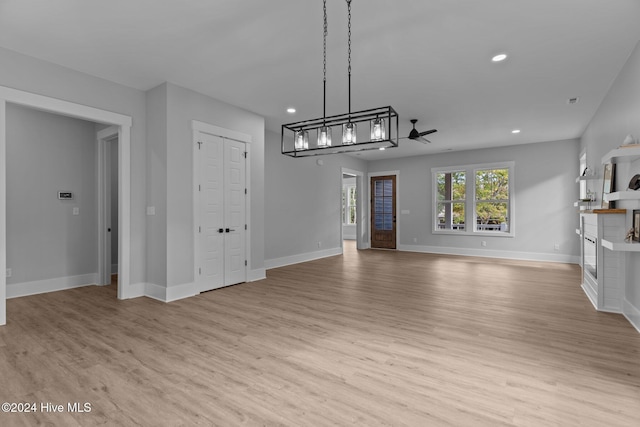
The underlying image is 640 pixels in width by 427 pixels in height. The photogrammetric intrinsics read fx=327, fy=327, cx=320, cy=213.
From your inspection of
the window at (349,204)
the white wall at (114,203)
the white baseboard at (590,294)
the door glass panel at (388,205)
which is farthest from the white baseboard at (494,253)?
the white wall at (114,203)

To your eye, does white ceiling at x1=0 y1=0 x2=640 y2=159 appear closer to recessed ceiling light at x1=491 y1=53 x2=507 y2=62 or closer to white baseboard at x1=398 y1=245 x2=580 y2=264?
recessed ceiling light at x1=491 y1=53 x2=507 y2=62

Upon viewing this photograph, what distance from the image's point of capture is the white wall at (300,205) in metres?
6.73

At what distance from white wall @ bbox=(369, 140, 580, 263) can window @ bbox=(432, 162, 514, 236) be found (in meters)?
0.15

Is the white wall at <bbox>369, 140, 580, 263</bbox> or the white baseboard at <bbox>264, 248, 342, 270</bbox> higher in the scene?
the white wall at <bbox>369, 140, 580, 263</bbox>

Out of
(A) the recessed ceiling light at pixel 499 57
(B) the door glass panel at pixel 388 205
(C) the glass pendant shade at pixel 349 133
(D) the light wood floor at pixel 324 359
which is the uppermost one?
(A) the recessed ceiling light at pixel 499 57

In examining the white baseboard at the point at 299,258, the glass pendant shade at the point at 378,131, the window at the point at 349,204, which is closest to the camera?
the glass pendant shade at the point at 378,131

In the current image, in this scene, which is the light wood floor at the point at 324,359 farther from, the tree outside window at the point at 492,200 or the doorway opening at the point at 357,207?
the doorway opening at the point at 357,207

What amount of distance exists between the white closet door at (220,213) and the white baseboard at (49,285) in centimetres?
196

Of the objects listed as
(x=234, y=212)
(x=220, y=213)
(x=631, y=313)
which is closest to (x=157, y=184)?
(x=220, y=213)

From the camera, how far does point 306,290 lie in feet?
15.8

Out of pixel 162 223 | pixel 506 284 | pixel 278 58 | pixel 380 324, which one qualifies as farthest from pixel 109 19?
pixel 506 284

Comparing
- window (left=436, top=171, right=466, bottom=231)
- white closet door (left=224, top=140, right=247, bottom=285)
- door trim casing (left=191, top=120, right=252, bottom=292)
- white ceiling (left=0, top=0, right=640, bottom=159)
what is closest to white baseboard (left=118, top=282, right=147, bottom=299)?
door trim casing (left=191, top=120, right=252, bottom=292)

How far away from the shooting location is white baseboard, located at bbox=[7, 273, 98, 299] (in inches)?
171

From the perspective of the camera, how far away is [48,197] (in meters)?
4.70
